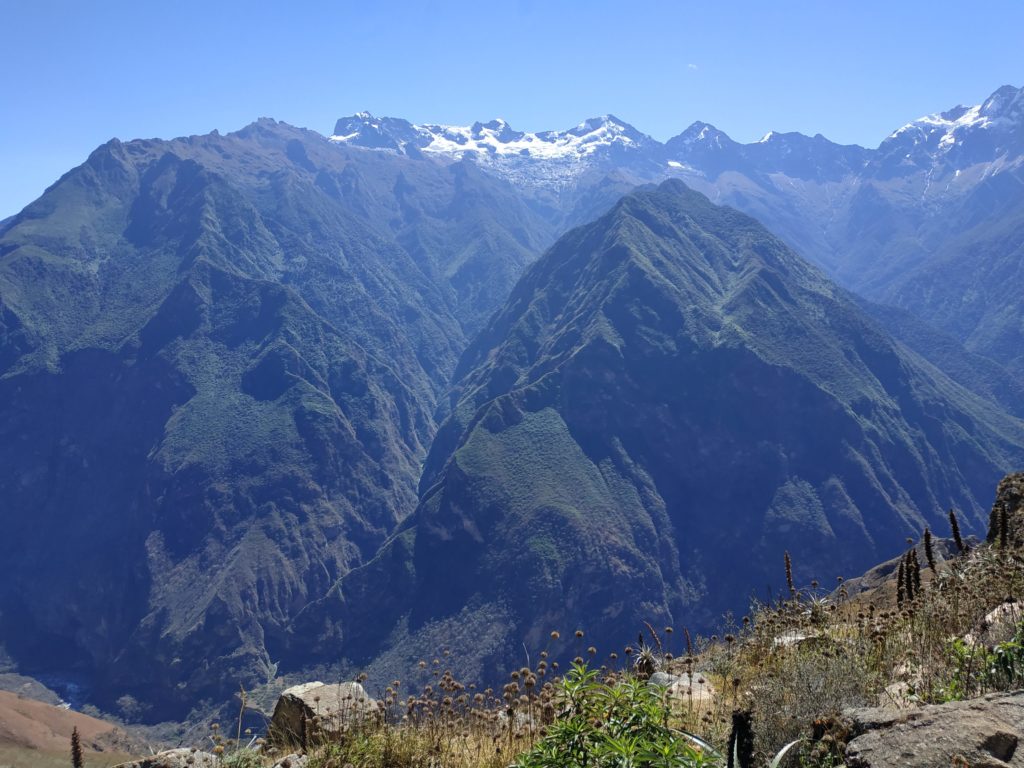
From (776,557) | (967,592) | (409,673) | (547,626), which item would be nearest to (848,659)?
(967,592)

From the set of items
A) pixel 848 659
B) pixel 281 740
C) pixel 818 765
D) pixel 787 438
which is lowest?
pixel 281 740

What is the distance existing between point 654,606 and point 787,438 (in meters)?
61.9

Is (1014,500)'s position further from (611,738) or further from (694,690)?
(611,738)

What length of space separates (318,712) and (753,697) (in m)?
6.35

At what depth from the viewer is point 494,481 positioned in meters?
180

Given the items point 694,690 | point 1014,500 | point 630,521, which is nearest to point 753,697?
point 694,690

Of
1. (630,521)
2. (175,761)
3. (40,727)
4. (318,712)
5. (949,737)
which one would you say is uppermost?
(630,521)

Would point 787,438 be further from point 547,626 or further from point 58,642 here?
point 58,642

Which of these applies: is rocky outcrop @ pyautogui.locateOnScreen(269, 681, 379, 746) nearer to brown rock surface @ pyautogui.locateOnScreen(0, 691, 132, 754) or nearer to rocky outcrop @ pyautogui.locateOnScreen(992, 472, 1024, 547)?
rocky outcrop @ pyautogui.locateOnScreen(992, 472, 1024, 547)

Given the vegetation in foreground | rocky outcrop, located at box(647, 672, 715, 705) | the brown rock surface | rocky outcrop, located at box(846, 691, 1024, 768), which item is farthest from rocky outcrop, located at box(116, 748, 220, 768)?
the brown rock surface

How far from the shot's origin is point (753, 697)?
786 cm

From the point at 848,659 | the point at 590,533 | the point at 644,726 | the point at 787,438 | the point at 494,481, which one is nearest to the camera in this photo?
the point at 644,726

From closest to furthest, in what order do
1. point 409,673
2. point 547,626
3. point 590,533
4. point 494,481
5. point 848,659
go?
point 848,659 < point 409,673 < point 547,626 < point 590,533 < point 494,481

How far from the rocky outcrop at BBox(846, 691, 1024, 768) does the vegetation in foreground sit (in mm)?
559
